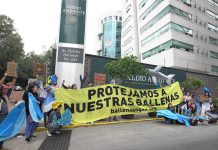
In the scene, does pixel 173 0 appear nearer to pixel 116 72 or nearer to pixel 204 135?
pixel 116 72

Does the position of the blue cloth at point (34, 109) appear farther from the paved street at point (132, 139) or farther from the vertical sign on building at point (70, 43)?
the vertical sign on building at point (70, 43)

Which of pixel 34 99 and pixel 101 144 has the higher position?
pixel 34 99

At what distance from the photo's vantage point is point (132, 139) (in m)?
8.94

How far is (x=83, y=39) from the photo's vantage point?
15.2 metres

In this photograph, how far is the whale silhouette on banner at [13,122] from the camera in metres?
7.62

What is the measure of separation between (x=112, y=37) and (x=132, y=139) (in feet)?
307

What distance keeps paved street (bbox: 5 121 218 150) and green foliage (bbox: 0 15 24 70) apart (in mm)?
46860

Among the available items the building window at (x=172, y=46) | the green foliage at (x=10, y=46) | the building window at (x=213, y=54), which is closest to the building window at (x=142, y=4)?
the building window at (x=172, y=46)

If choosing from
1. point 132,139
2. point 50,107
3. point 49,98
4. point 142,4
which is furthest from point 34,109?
point 142,4

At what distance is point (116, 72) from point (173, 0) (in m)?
35.4

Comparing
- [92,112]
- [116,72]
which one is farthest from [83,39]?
[92,112]

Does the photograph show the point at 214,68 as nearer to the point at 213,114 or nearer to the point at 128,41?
the point at 128,41

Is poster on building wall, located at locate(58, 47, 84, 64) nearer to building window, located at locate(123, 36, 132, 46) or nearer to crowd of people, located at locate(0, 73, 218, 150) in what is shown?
crowd of people, located at locate(0, 73, 218, 150)

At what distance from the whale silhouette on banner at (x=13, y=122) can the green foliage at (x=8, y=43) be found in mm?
47691
